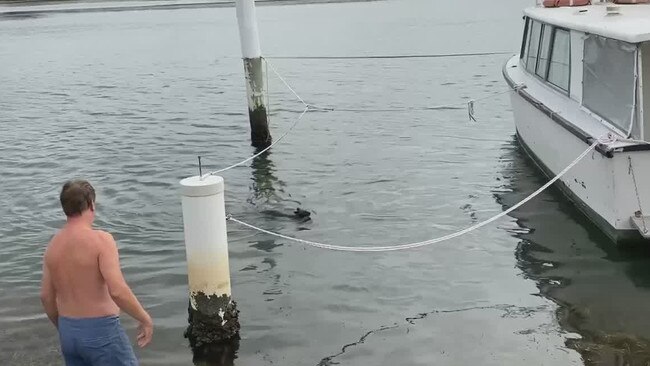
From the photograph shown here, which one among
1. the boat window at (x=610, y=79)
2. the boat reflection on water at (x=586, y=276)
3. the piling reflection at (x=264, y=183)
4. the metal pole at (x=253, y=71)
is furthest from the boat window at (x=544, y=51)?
the metal pole at (x=253, y=71)

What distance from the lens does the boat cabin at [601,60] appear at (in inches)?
368

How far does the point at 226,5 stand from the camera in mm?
99562

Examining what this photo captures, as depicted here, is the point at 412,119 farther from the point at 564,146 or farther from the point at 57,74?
the point at 57,74

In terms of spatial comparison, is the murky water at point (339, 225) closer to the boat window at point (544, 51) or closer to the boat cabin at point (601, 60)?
the boat cabin at point (601, 60)

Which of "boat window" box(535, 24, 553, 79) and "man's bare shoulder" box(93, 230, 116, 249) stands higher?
"boat window" box(535, 24, 553, 79)

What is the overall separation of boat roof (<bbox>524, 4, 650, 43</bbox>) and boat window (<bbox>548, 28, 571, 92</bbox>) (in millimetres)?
247

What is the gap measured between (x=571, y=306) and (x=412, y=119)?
12.6 meters

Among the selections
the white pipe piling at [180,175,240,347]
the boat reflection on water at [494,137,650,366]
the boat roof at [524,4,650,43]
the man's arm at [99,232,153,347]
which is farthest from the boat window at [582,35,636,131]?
the man's arm at [99,232,153,347]

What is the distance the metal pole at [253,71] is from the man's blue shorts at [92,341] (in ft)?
37.1

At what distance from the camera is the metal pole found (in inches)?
613

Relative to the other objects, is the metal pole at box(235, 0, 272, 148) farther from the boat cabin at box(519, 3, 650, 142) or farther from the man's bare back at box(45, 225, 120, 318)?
the man's bare back at box(45, 225, 120, 318)

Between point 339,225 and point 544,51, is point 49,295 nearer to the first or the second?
point 339,225

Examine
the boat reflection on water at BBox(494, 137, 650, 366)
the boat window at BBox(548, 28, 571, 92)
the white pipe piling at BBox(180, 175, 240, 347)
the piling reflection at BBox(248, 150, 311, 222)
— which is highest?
the boat window at BBox(548, 28, 571, 92)

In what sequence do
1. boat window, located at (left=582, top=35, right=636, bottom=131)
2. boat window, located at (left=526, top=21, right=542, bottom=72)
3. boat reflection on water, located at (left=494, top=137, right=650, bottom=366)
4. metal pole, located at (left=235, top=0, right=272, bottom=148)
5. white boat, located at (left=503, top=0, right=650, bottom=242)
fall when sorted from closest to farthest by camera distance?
boat reflection on water, located at (left=494, top=137, right=650, bottom=366), white boat, located at (left=503, top=0, right=650, bottom=242), boat window, located at (left=582, top=35, right=636, bottom=131), boat window, located at (left=526, top=21, right=542, bottom=72), metal pole, located at (left=235, top=0, right=272, bottom=148)
